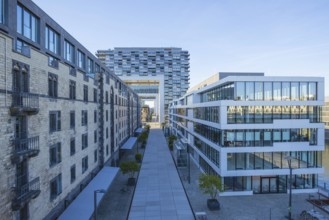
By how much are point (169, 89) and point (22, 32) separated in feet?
488

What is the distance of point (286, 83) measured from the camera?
26266 mm

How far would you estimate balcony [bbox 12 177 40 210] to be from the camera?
41.0 feet

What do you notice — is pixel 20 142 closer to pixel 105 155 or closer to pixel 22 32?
pixel 22 32

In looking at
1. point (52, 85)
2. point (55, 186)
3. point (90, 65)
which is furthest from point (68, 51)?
point (55, 186)

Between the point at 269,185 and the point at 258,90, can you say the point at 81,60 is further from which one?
the point at 269,185

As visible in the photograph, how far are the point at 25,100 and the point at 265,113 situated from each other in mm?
22987

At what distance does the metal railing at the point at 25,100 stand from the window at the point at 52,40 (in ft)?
24.1

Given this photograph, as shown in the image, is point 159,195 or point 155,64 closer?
point 159,195

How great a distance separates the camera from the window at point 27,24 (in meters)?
16.5

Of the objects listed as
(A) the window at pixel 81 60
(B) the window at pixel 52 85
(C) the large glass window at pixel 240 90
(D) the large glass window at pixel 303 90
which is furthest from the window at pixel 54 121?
(D) the large glass window at pixel 303 90

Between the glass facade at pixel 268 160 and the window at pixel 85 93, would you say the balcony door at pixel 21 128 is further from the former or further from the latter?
the glass facade at pixel 268 160

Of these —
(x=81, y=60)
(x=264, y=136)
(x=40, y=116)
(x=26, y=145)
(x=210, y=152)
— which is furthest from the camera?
(x=210, y=152)

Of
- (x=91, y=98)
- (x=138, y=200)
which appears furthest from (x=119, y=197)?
(x=91, y=98)

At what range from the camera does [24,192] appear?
13.4m
